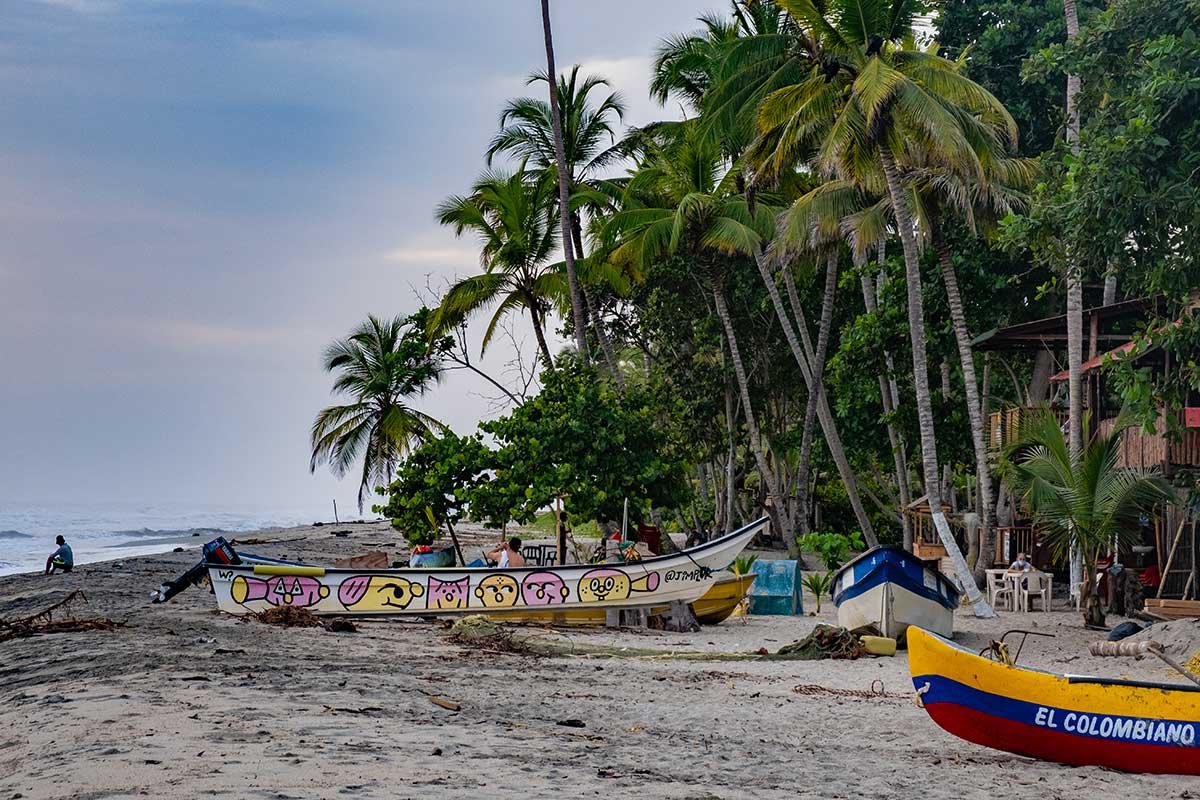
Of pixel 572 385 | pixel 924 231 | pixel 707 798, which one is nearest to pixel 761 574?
pixel 572 385

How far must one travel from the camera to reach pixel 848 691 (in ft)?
37.6

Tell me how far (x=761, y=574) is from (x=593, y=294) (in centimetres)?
1340

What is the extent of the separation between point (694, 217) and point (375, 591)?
45.2 feet

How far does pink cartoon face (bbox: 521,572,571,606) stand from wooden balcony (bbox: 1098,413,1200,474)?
27.5 feet

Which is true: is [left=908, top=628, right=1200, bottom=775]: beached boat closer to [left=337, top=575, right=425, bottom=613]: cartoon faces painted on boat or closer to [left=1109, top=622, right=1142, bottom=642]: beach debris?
[left=1109, top=622, right=1142, bottom=642]: beach debris

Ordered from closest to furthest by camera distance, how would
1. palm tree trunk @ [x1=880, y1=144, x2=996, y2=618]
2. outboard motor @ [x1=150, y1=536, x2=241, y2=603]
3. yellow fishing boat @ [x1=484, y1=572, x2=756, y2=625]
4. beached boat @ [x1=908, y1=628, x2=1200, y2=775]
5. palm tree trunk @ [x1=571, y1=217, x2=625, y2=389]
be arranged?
beached boat @ [x1=908, y1=628, x2=1200, y2=775]
outboard motor @ [x1=150, y1=536, x2=241, y2=603]
yellow fishing boat @ [x1=484, y1=572, x2=756, y2=625]
palm tree trunk @ [x1=880, y1=144, x2=996, y2=618]
palm tree trunk @ [x1=571, y1=217, x2=625, y2=389]

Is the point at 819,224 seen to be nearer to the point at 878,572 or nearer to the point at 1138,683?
the point at 878,572

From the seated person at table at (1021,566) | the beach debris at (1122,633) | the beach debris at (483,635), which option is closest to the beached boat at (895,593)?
the beach debris at (1122,633)

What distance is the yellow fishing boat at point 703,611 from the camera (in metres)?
16.7

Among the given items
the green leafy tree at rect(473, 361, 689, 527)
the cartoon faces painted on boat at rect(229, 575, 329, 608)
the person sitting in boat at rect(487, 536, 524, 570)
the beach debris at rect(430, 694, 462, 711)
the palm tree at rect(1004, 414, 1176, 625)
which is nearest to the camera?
the beach debris at rect(430, 694, 462, 711)

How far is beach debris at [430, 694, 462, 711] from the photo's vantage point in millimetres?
9438

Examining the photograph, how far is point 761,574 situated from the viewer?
20562 mm

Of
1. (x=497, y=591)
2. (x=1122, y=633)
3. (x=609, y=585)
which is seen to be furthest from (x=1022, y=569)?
(x=497, y=591)

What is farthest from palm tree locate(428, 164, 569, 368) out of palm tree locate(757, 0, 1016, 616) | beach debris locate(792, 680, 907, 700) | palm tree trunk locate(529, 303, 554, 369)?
beach debris locate(792, 680, 907, 700)
